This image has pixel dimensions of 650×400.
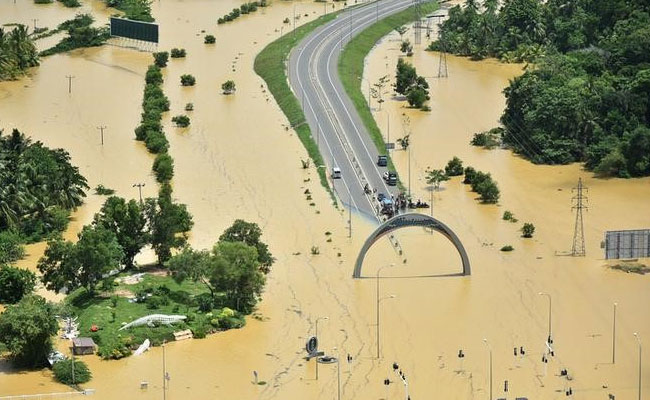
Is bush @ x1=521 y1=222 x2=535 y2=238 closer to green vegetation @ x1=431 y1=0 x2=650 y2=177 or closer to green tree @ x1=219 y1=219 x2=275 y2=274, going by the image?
green tree @ x1=219 y1=219 x2=275 y2=274

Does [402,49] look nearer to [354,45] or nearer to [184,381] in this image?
[354,45]

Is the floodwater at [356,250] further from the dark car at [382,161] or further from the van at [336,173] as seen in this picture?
the van at [336,173]

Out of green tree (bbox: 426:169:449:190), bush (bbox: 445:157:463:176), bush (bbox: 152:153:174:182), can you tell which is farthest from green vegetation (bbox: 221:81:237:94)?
green tree (bbox: 426:169:449:190)

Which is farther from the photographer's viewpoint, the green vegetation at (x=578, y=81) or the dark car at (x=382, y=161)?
the green vegetation at (x=578, y=81)

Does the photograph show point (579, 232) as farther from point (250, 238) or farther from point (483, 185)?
point (250, 238)

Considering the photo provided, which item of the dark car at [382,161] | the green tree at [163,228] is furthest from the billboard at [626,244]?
the dark car at [382,161]

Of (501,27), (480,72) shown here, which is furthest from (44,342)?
(501,27)

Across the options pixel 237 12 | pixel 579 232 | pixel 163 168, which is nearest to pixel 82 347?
pixel 579 232
